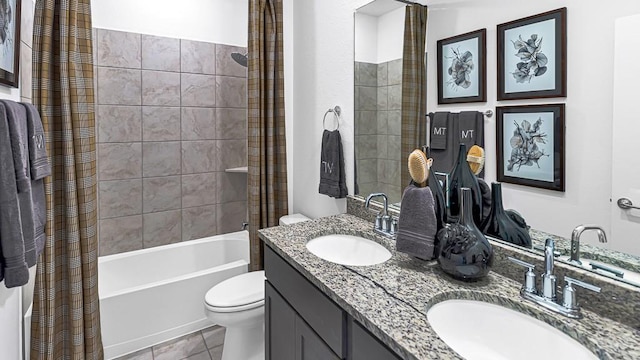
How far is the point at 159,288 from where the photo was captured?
206 cm

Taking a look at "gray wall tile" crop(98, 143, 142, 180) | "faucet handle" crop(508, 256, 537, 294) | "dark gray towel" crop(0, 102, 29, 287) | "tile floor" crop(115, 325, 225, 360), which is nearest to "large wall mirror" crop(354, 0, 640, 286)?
"faucet handle" crop(508, 256, 537, 294)

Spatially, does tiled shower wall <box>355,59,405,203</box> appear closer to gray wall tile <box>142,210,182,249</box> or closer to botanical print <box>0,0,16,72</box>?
botanical print <box>0,0,16,72</box>

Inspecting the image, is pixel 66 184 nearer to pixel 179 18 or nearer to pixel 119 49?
pixel 119 49

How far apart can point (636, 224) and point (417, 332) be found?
23.8 inches

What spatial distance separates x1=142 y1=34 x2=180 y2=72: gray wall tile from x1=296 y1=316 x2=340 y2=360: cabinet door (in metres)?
2.20

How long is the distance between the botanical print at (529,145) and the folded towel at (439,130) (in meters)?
0.22

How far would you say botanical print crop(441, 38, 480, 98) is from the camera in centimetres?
116

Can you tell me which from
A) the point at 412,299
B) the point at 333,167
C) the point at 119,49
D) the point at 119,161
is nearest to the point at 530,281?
the point at 412,299

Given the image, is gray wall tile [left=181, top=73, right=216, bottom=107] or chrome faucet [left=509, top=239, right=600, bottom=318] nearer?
chrome faucet [left=509, top=239, right=600, bottom=318]

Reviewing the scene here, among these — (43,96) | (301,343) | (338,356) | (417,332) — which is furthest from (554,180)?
(43,96)

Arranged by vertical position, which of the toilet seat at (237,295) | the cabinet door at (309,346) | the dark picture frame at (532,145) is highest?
the dark picture frame at (532,145)

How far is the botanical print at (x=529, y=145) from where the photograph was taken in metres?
0.97

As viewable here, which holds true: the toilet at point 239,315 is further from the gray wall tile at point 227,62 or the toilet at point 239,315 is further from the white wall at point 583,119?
the gray wall tile at point 227,62

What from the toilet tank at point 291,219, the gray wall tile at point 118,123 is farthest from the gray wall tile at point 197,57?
the toilet tank at point 291,219
